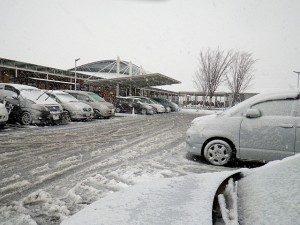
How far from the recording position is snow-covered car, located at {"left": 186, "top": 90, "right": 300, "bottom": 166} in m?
4.98

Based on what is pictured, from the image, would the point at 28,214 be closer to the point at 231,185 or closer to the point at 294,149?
the point at 231,185

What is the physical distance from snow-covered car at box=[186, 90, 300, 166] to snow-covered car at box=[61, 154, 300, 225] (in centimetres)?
316

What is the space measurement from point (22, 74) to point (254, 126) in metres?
23.1

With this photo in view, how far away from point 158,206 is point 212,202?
15.0 inches

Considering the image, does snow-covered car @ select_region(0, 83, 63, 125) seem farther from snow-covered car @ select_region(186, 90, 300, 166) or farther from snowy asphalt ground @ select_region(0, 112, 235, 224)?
snow-covered car @ select_region(186, 90, 300, 166)

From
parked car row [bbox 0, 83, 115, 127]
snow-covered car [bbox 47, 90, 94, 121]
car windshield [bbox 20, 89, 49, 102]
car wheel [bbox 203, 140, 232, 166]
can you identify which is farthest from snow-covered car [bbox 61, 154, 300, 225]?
snow-covered car [bbox 47, 90, 94, 121]

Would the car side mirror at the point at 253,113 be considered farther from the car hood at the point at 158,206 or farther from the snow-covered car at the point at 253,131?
the car hood at the point at 158,206

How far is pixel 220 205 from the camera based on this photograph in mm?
1775

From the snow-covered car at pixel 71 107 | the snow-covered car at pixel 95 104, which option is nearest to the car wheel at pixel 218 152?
the snow-covered car at pixel 71 107

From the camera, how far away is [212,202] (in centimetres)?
179

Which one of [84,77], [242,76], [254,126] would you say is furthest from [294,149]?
[242,76]

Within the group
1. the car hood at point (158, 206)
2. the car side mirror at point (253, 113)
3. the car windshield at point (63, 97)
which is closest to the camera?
the car hood at point (158, 206)

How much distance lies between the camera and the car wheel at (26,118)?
1140cm

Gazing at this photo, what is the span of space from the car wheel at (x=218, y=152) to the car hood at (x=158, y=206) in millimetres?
3248
